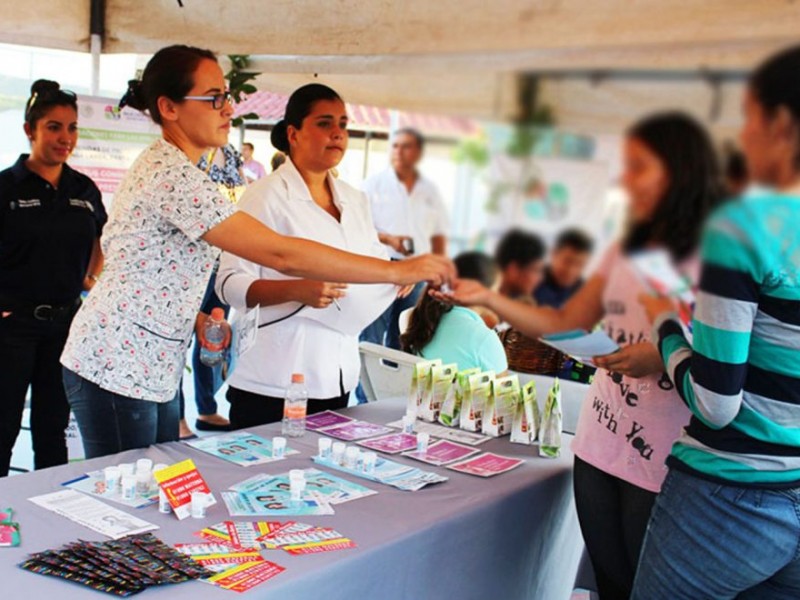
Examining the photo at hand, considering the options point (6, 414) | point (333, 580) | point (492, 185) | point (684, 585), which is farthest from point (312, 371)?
point (492, 185)

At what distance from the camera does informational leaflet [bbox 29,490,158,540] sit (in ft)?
4.17

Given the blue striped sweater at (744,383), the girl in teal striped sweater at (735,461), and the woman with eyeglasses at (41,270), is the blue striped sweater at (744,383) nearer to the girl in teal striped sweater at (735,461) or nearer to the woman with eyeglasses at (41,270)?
the girl in teal striped sweater at (735,461)

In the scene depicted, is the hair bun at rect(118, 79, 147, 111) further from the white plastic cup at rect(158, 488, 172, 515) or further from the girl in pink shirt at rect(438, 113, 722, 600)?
the girl in pink shirt at rect(438, 113, 722, 600)

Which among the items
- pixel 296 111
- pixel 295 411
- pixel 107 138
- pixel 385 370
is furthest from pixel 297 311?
pixel 107 138

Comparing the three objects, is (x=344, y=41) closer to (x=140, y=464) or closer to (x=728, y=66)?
(x=728, y=66)

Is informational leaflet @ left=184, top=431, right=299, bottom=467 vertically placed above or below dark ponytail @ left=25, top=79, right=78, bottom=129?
below

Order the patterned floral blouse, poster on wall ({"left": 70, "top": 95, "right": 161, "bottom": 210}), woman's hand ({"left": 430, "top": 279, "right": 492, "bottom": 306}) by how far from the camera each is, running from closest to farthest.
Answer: woman's hand ({"left": 430, "top": 279, "right": 492, "bottom": 306}), the patterned floral blouse, poster on wall ({"left": 70, "top": 95, "right": 161, "bottom": 210})

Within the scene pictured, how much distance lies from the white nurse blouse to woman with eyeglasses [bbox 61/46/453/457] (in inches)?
9.1

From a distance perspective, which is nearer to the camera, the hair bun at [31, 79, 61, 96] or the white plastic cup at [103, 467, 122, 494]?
the white plastic cup at [103, 467, 122, 494]

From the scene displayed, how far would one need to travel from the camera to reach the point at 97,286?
5.28 feet

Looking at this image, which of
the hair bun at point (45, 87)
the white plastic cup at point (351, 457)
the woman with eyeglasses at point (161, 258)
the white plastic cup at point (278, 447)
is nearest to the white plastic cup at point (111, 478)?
the woman with eyeglasses at point (161, 258)

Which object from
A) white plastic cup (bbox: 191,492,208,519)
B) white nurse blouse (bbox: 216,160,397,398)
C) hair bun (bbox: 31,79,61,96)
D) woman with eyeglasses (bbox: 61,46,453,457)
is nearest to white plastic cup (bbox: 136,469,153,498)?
white plastic cup (bbox: 191,492,208,519)

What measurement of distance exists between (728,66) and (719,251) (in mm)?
104

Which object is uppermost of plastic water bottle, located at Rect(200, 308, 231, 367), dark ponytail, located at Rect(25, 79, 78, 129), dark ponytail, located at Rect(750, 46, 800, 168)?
dark ponytail, located at Rect(25, 79, 78, 129)
